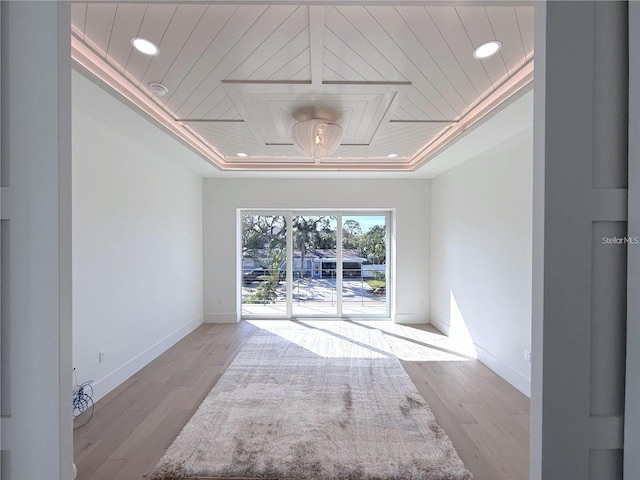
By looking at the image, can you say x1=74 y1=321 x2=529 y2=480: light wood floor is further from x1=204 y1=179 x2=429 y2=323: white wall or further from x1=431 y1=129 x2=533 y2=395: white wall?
x1=204 y1=179 x2=429 y2=323: white wall

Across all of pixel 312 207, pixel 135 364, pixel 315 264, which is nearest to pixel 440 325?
pixel 315 264

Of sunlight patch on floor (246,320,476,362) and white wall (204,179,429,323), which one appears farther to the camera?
white wall (204,179,429,323)

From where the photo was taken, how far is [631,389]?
0.83 meters

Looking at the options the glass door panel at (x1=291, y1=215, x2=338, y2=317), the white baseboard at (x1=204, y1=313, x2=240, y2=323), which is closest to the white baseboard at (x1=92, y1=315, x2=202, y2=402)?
the white baseboard at (x1=204, y1=313, x2=240, y2=323)

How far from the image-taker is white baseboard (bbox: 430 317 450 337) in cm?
444

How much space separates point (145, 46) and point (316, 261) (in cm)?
405

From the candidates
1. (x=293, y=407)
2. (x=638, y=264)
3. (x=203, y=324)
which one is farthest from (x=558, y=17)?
(x=203, y=324)

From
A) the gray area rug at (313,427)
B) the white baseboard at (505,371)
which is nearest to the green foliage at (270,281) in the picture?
the gray area rug at (313,427)

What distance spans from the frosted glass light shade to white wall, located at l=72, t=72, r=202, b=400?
1393 mm

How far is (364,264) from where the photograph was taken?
5.39 m

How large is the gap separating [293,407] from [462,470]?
50.9 inches

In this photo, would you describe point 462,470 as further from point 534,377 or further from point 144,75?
point 144,75

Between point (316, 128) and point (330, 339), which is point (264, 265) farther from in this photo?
point (316, 128)

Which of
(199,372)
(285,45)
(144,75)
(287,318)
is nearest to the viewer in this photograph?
(285,45)
